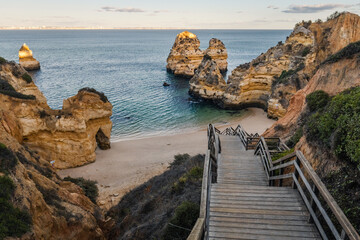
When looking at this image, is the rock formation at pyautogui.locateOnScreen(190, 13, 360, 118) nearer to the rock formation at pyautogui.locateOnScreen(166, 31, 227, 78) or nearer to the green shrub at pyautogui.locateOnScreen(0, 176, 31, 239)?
the rock formation at pyautogui.locateOnScreen(166, 31, 227, 78)

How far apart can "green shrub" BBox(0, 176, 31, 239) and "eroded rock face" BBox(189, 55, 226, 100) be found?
36.8 metres

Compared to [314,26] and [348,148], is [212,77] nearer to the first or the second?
[314,26]

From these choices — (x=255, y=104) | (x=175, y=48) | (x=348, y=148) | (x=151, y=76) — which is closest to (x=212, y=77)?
(x=255, y=104)

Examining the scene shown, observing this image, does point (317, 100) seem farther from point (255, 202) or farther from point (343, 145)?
point (255, 202)

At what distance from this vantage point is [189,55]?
70.2 metres

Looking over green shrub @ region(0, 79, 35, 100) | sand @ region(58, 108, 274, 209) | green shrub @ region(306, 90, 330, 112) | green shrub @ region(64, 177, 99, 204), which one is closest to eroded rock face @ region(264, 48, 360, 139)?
green shrub @ region(306, 90, 330, 112)

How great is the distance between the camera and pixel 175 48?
7212 centimetres

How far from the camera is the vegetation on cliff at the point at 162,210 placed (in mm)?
7941

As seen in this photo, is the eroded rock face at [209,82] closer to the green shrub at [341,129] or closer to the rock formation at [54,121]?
the rock formation at [54,121]

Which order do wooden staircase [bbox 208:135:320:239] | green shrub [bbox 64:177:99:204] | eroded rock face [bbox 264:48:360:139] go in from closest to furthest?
1. wooden staircase [bbox 208:135:320:239]
2. eroded rock face [bbox 264:48:360:139]
3. green shrub [bbox 64:177:99:204]

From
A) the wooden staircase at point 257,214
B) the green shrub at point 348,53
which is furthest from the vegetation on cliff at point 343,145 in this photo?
the green shrub at point 348,53

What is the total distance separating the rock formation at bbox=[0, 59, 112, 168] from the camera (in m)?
18.1

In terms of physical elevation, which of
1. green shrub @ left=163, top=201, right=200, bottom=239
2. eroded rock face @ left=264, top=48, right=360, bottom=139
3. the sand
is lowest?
the sand

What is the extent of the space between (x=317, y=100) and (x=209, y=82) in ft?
102
